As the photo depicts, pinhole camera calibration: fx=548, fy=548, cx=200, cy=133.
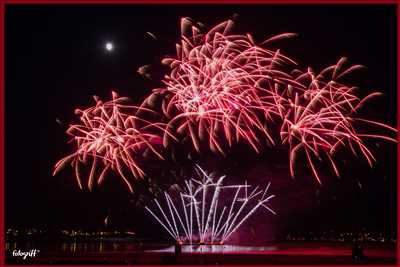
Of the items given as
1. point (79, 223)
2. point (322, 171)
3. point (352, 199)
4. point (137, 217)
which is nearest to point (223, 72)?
point (322, 171)

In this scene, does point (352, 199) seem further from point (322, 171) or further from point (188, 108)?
point (188, 108)

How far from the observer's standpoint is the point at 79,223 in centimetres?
7606

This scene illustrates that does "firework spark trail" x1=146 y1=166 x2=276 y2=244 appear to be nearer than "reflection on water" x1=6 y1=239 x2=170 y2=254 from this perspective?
Yes

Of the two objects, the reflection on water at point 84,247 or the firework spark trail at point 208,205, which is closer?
the firework spark trail at point 208,205

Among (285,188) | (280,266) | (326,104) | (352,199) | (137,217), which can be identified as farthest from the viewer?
(137,217)

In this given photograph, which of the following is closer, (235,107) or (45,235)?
(235,107)

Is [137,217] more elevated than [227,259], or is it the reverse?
[137,217]

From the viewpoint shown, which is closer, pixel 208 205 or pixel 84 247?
pixel 208 205

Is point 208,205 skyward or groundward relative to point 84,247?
skyward

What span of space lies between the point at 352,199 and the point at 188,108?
3374 centimetres

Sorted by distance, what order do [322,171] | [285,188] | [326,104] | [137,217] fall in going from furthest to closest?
1. [137,217]
2. [322,171]
3. [285,188]
4. [326,104]

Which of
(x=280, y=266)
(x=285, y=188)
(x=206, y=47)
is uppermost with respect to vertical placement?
(x=206, y=47)

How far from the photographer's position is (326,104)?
75.2 ft

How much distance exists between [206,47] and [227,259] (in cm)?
870
